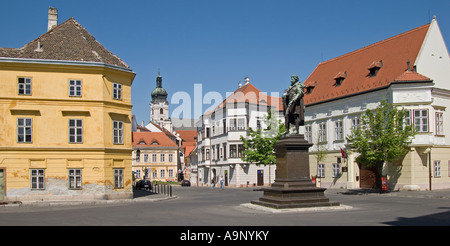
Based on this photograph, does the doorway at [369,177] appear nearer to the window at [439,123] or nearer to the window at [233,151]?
the window at [439,123]

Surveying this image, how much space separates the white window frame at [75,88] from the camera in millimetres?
29688

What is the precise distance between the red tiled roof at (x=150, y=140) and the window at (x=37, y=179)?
55598 mm

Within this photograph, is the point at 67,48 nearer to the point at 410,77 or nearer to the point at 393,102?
the point at 393,102

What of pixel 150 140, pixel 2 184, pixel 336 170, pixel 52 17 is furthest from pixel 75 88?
pixel 150 140

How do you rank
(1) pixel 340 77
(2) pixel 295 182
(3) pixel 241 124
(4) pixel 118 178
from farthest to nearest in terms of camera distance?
(3) pixel 241 124 → (1) pixel 340 77 → (4) pixel 118 178 → (2) pixel 295 182

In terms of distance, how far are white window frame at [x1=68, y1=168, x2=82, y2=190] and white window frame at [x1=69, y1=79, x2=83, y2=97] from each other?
4.90 meters

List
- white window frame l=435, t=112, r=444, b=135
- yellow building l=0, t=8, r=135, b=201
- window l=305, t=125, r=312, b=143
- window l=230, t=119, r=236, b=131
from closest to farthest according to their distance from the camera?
yellow building l=0, t=8, r=135, b=201
white window frame l=435, t=112, r=444, b=135
window l=305, t=125, r=312, b=143
window l=230, t=119, r=236, b=131

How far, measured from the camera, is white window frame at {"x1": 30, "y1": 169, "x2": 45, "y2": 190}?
93.7ft

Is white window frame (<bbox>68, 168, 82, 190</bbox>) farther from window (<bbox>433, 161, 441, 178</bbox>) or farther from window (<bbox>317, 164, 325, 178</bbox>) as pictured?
window (<bbox>433, 161, 441, 178</bbox>)

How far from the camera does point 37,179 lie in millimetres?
28625

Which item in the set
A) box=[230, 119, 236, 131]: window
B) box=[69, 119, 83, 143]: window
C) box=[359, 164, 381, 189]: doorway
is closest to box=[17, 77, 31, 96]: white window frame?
box=[69, 119, 83, 143]: window

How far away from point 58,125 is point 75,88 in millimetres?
2643
